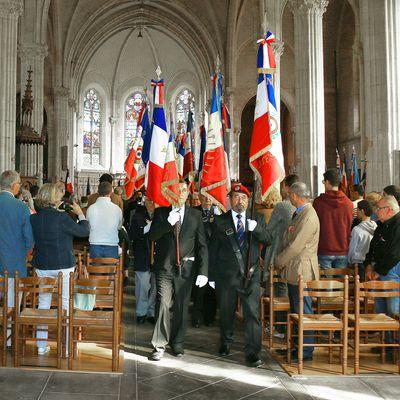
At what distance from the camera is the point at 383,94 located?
10094 millimetres

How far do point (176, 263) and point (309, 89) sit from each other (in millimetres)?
8527

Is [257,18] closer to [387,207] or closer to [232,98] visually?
[232,98]

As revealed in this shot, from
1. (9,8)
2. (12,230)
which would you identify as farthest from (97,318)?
(9,8)

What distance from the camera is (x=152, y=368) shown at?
509cm

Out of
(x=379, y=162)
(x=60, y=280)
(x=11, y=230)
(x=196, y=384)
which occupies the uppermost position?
(x=379, y=162)

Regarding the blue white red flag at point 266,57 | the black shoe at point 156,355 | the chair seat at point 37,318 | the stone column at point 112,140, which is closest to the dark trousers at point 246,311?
the black shoe at point 156,355

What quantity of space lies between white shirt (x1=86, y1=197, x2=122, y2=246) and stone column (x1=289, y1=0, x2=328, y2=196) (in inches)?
266

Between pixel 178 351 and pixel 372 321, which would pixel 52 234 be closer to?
pixel 178 351

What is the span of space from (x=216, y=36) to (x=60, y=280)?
26.1 meters

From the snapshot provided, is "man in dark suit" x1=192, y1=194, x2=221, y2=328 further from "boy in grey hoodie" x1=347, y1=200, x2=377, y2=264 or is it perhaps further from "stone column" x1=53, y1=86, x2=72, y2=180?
"stone column" x1=53, y1=86, x2=72, y2=180

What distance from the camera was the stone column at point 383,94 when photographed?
9.89m

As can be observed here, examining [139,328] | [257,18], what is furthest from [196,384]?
[257,18]

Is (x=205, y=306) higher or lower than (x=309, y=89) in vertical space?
lower

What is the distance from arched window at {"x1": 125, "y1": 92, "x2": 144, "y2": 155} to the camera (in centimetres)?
3759
